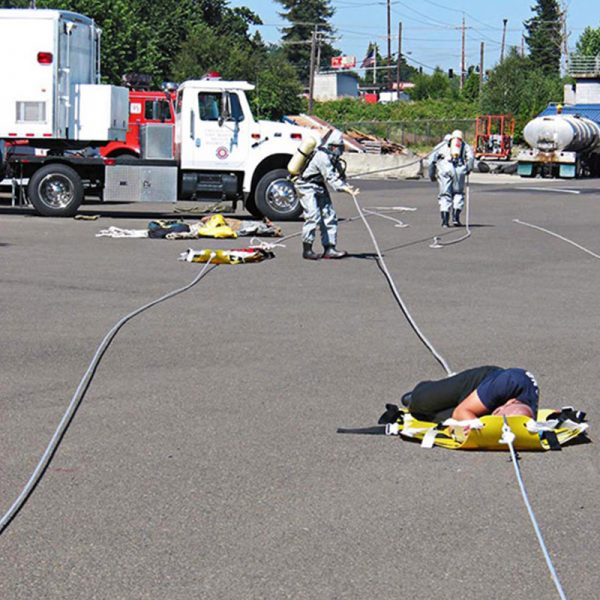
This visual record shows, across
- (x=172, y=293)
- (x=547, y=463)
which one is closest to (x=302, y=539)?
(x=547, y=463)

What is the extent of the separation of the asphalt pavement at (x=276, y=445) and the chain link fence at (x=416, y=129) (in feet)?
199

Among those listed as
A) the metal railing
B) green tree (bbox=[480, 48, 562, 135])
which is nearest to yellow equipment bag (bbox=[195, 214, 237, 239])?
the metal railing

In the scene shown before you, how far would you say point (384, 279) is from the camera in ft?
49.7

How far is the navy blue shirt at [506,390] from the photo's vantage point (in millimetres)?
7074

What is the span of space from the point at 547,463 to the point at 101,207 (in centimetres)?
2277

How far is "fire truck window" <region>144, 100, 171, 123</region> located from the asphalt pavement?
16.1 m

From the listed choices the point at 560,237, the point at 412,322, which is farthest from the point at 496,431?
the point at 560,237

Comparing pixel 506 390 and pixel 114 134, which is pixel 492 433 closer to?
pixel 506 390

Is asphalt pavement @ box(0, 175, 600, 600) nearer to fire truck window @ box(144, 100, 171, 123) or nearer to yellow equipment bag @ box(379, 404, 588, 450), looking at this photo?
yellow equipment bag @ box(379, 404, 588, 450)

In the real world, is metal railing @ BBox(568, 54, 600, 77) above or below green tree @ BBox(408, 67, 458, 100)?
below

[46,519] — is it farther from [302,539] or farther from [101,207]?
[101,207]

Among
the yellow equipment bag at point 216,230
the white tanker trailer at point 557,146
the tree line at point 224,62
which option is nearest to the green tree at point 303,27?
the tree line at point 224,62

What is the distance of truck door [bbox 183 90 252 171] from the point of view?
24.6 m

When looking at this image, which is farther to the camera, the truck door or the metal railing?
the metal railing
